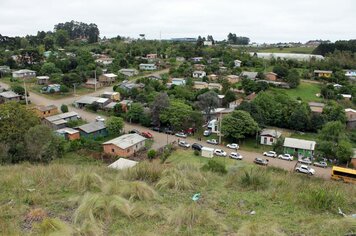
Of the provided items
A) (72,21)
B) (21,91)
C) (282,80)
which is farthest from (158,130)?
(72,21)

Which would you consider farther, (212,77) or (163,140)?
(212,77)

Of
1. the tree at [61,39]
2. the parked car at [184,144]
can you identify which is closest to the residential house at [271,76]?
the parked car at [184,144]

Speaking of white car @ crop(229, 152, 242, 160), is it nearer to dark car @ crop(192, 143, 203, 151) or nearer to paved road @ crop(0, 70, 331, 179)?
paved road @ crop(0, 70, 331, 179)

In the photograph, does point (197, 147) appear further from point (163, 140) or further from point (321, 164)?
point (321, 164)

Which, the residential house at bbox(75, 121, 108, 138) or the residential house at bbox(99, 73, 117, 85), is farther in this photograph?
the residential house at bbox(99, 73, 117, 85)

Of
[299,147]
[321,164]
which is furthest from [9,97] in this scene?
[321,164]

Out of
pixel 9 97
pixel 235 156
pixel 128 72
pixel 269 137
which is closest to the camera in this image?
pixel 235 156

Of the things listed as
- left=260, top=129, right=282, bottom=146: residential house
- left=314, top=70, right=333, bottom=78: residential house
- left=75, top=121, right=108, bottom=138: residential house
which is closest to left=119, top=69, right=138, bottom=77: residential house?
left=75, top=121, right=108, bottom=138: residential house
